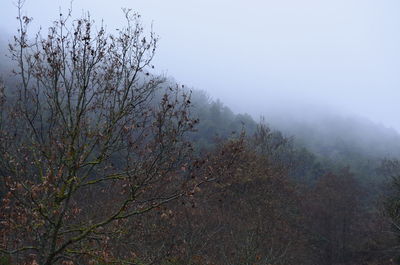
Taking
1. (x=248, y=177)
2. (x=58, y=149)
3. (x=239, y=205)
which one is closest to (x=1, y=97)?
(x=58, y=149)

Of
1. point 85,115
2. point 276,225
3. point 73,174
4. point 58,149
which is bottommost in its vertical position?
point 276,225

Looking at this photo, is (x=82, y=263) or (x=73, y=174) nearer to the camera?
(x=73, y=174)

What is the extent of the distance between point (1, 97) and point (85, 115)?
1719 millimetres

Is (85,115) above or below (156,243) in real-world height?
A: above

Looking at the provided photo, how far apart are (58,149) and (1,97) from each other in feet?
5.35

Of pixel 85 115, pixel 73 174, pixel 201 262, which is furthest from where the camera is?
pixel 201 262

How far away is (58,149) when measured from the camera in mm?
7281

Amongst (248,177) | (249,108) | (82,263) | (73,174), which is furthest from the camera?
(249,108)

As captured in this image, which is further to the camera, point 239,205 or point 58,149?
point 239,205

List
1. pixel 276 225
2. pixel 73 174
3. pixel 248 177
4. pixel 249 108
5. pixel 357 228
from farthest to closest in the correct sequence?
pixel 249 108 → pixel 357 228 → pixel 248 177 → pixel 276 225 → pixel 73 174

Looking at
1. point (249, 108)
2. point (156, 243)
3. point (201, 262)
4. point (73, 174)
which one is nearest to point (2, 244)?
point (73, 174)

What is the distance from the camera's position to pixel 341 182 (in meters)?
→ 34.2

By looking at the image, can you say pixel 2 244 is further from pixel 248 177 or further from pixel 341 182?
pixel 341 182

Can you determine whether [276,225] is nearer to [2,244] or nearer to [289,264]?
[289,264]
